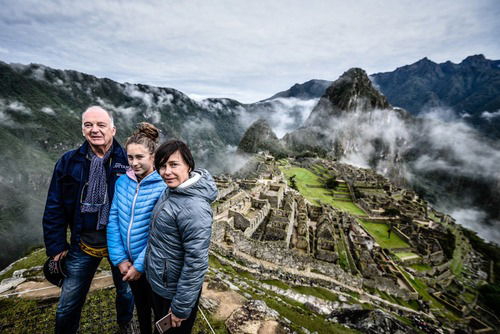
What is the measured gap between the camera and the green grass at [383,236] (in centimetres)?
2980

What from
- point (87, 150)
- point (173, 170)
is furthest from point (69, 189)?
point (173, 170)

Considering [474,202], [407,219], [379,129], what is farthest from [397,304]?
[379,129]

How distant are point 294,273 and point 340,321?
17.8ft

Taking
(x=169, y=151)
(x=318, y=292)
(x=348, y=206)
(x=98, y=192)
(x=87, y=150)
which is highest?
(x=169, y=151)

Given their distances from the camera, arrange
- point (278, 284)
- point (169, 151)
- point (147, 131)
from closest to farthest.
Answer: point (169, 151), point (147, 131), point (278, 284)

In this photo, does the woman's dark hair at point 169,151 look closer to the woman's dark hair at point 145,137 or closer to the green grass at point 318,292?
the woman's dark hair at point 145,137

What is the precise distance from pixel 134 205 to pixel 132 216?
175 mm

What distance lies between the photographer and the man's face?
11.0 ft

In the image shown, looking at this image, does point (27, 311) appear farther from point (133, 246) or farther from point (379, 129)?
point (379, 129)

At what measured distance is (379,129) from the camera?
17712cm

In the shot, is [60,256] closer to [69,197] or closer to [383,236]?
[69,197]

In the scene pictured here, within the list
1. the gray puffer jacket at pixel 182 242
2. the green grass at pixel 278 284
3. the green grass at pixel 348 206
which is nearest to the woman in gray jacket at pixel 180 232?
the gray puffer jacket at pixel 182 242

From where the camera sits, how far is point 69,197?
349 centimetres

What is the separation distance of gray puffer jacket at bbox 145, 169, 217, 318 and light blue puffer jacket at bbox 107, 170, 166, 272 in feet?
1.58
